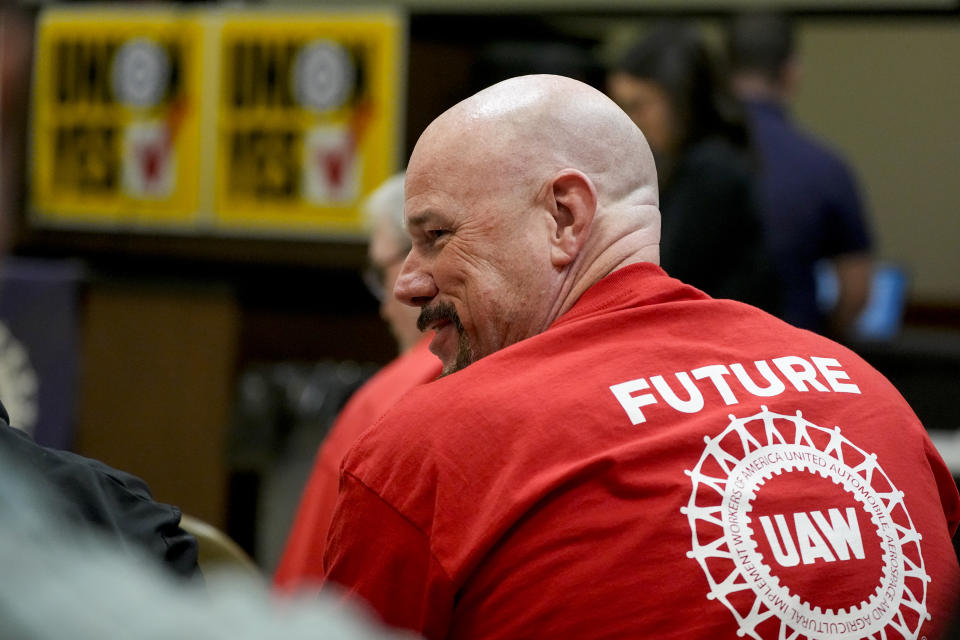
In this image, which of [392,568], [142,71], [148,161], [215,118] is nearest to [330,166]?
[215,118]

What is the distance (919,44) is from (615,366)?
721 cm

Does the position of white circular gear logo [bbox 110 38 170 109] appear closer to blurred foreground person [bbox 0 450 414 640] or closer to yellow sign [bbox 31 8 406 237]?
yellow sign [bbox 31 8 406 237]

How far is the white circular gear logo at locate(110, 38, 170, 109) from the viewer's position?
4.64 meters

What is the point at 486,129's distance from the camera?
4.91 feet

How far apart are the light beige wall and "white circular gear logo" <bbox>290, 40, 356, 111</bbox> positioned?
410 cm

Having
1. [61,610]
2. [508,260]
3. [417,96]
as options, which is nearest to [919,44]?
[417,96]

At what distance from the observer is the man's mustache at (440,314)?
1.61 meters

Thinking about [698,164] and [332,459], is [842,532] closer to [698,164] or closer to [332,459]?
[332,459]

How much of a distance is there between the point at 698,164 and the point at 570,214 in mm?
1717

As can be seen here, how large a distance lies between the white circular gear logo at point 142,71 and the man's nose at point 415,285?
322cm

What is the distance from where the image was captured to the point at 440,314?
1.62m

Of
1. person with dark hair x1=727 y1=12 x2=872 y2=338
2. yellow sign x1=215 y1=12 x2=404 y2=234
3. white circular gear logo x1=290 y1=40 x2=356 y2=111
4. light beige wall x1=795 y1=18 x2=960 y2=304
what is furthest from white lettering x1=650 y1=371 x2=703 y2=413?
light beige wall x1=795 y1=18 x2=960 y2=304

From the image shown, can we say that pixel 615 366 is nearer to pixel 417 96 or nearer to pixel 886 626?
pixel 886 626

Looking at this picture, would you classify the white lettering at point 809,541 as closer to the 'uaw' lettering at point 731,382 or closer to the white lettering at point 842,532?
the white lettering at point 842,532
